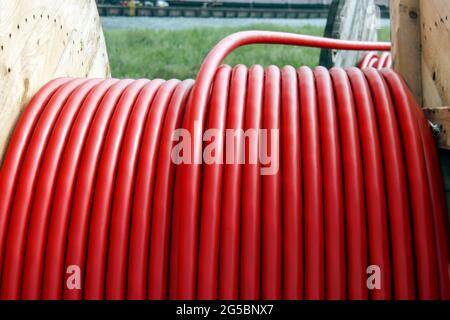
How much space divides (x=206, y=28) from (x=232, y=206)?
8.41 metres

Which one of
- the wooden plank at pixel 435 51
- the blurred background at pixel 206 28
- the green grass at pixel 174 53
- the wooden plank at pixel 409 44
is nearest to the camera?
the wooden plank at pixel 435 51

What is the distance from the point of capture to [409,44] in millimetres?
2219

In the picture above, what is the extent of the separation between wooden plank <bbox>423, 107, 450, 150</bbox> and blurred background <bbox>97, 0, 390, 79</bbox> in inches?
142

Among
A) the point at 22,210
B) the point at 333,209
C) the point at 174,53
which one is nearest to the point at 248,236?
the point at 333,209

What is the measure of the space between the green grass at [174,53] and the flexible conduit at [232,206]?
20.0 feet

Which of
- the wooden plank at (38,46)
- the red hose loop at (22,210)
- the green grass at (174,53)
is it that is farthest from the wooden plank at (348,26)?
the red hose loop at (22,210)

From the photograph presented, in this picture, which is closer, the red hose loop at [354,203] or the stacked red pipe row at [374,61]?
the red hose loop at [354,203]

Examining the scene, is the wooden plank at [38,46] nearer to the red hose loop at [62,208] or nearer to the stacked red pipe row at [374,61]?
the red hose loop at [62,208]

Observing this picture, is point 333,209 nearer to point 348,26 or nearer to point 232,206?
point 232,206

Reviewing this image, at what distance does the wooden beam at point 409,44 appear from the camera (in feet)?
7.25

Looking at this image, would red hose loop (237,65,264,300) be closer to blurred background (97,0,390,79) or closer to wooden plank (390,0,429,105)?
wooden plank (390,0,429,105)

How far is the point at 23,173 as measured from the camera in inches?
72.8
